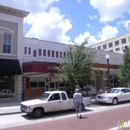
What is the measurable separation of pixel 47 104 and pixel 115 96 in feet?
23.8

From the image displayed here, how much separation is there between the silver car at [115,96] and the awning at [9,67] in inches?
315

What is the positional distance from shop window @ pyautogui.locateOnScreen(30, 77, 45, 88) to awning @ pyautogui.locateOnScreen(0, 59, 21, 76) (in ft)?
9.23

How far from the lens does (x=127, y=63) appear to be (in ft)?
77.4

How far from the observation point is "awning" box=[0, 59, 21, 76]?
15996mm

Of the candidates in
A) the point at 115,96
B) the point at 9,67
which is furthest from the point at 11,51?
the point at 115,96

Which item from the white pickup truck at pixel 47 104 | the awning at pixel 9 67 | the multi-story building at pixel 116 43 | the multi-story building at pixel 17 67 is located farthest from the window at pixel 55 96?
the multi-story building at pixel 116 43

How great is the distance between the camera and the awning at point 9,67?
630 inches

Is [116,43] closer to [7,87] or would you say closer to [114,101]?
[114,101]

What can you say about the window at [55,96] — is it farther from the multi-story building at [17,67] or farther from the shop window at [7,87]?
the shop window at [7,87]

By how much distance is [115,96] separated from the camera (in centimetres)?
1570

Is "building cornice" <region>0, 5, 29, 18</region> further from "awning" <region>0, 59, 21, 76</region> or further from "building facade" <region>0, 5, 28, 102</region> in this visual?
"awning" <region>0, 59, 21, 76</region>

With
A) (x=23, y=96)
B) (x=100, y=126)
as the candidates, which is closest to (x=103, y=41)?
(x=23, y=96)

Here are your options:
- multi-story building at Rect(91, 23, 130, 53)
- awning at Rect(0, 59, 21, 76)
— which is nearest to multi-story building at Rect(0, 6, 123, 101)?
awning at Rect(0, 59, 21, 76)

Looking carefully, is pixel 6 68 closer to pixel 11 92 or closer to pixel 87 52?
pixel 11 92
